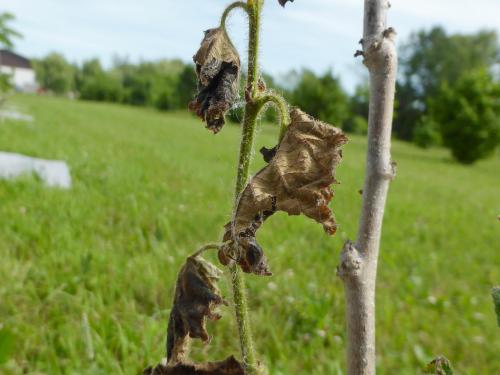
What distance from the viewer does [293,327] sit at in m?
3.07

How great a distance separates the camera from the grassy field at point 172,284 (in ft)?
8.71

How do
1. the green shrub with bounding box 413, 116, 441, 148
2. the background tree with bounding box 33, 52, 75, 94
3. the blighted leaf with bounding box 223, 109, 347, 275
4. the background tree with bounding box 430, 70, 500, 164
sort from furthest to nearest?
the background tree with bounding box 33, 52, 75, 94 < the green shrub with bounding box 413, 116, 441, 148 < the background tree with bounding box 430, 70, 500, 164 < the blighted leaf with bounding box 223, 109, 347, 275

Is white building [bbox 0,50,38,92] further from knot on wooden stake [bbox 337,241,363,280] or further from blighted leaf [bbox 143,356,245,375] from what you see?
knot on wooden stake [bbox 337,241,363,280]

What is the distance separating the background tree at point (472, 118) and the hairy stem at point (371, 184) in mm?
26377

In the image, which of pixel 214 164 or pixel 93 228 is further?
pixel 214 164

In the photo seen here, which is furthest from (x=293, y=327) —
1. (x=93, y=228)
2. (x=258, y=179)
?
(x=258, y=179)

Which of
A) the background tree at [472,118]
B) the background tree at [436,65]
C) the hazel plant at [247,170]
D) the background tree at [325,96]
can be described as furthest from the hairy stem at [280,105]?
the background tree at [436,65]

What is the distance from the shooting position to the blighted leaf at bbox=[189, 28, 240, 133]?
3.04ft

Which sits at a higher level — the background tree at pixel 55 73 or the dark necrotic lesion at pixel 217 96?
the background tree at pixel 55 73

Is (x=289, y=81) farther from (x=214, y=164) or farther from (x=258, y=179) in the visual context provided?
(x=258, y=179)

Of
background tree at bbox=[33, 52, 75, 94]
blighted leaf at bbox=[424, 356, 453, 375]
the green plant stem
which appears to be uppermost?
background tree at bbox=[33, 52, 75, 94]

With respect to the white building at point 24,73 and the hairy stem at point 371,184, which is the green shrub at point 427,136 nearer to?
the hairy stem at point 371,184

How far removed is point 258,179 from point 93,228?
12.1ft

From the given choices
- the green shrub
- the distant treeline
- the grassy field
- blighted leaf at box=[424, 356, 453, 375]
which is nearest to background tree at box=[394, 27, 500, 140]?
the distant treeline
